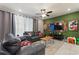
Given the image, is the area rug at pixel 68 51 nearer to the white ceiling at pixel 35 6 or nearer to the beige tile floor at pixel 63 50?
the beige tile floor at pixel 63 50

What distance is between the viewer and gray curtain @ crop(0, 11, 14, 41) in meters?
4.79

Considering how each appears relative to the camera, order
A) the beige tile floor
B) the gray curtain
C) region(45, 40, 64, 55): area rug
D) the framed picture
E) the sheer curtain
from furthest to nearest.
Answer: the framed picture, the sheer curtain, the gray curtain, region(45, 40, 64, 55): area rug, the beige tile floor

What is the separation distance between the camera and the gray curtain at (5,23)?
15.7ft

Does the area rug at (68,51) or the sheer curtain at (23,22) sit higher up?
the sheer curtain at (23,22)

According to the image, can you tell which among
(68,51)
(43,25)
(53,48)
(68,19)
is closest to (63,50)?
(68,51)

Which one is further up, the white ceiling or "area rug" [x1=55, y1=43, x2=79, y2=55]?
the white ceiling

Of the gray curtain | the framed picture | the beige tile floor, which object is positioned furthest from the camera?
the framed picture

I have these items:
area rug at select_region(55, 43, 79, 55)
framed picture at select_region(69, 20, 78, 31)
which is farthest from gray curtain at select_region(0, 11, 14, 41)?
framed picture at select_region(69, 20, 78, 31)

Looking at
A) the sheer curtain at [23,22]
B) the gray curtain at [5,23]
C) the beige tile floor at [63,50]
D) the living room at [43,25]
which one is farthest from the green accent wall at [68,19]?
the gray curtain at [5,23]

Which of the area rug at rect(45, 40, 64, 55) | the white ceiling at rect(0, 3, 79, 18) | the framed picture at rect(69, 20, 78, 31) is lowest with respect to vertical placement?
the area rug at rect(45, 40, 64, 55)

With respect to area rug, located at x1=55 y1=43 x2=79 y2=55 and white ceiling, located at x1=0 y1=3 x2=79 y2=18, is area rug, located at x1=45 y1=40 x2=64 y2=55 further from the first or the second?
white ceiling, located at x1=0 y1=3 x2=79 y2=18

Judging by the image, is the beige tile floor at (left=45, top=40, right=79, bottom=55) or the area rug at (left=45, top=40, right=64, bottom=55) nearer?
the beige tile floor at (left=45, top=40, right=79, bottom=55)

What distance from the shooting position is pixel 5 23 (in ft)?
16.8

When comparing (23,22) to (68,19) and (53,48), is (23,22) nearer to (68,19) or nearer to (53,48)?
(53,48)
